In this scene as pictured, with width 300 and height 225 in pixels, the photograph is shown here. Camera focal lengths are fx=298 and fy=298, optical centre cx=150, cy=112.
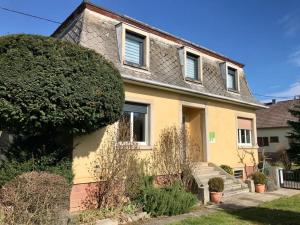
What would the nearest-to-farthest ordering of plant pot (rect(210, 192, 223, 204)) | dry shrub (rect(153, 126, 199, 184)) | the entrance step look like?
dry shrub (rect(153, 126, 199, 184)) → plant pot (rect(210, 192, 223, 204)) → the entrance step

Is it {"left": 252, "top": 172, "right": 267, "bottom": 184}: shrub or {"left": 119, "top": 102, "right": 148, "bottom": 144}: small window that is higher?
{"left": 119, "top": 102, "right": 148, "bottom": 144}: small window

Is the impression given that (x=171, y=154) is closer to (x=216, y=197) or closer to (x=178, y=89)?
(x=216, y=197)

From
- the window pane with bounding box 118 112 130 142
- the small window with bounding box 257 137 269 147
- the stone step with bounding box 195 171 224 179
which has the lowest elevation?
the stone step with bounding box 195 171 224 179

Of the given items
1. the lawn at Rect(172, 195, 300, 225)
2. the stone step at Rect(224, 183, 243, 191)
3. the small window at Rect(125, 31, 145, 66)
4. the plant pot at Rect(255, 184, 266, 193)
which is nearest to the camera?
the lawn at Rect(172, 195, 300, 225)

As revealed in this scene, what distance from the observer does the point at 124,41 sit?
11906mm

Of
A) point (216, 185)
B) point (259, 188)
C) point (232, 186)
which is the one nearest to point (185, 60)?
point (216, 185)

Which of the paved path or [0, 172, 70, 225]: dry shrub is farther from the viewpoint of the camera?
the paved path

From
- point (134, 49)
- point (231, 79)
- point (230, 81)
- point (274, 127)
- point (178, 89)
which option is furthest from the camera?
point (274, 127)

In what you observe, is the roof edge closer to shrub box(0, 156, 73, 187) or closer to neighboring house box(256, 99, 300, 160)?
shrub box(0, 156, 73, 187)

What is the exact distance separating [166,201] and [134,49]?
6.35 m

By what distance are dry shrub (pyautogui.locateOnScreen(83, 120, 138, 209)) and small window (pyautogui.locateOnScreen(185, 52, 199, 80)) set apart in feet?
19.2

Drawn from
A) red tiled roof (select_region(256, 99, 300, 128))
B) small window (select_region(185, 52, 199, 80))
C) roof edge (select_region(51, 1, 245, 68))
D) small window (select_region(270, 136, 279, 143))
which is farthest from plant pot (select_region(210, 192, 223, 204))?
small window (select_region(270, 136, 279, 143))

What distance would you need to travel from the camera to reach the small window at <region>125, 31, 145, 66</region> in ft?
40.1

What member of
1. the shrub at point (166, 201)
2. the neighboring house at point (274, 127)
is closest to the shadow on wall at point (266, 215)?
the shrub at point (166, 201)
